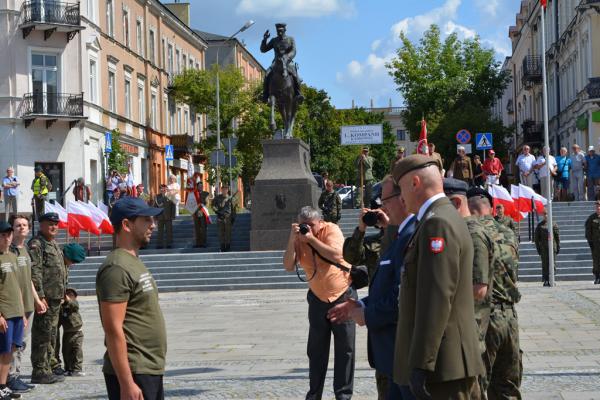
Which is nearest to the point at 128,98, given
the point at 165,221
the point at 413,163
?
the point at 165,221

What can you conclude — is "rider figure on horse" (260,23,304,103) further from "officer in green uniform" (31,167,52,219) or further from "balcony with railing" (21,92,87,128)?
"balcony with railing" (21,92,87,128)

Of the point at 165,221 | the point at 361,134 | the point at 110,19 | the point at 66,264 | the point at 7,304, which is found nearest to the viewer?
the point at 7,304

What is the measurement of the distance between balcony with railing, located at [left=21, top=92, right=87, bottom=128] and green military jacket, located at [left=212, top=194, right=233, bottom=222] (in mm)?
15716

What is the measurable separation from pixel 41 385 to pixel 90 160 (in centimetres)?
3465

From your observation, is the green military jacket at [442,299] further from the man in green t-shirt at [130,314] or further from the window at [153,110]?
the window at [153,110]

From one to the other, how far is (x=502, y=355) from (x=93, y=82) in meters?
40.5

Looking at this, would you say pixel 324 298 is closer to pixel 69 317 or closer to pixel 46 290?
pixel 46 290

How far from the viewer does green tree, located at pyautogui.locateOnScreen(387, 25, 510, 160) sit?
243ft

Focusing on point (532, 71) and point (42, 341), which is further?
point (532, 71)

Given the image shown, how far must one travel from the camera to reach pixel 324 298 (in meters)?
8.48

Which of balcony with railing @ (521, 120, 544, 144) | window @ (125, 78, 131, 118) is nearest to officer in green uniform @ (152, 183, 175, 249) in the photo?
window @ (125, 78, 131, 118)

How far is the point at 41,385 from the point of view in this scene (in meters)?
10.5

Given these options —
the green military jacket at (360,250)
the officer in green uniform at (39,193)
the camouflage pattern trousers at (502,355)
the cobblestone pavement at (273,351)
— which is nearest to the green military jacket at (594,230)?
the cobblestone pavement at (273,351)

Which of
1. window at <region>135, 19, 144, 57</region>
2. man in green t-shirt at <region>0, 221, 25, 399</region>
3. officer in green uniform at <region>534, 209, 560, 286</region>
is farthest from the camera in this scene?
window at <region>135, 19, 144, 57</region>
